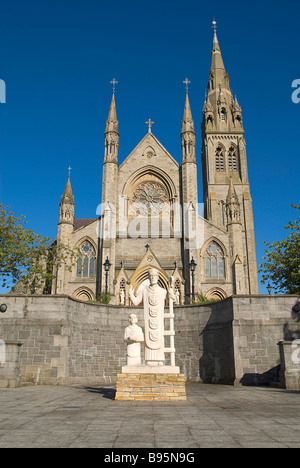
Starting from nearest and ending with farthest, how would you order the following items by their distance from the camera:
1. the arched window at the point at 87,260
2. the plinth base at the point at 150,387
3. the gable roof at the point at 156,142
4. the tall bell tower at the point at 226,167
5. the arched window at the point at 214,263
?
the plinth base at the point at 150,387
the arched window at the point at 214,263
the arched window at the point at 87,260
the gable roof at the point at 156,142
the tall bell tower at the point at 226,167

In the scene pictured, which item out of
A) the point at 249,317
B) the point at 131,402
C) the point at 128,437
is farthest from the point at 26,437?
the point at 249,317

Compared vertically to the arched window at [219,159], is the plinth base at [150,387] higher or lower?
lower

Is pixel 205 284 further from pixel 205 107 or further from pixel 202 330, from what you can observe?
pixel 205 107

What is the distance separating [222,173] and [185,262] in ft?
54.2

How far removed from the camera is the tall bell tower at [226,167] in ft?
119

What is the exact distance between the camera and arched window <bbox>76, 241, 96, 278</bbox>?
3158 centimetres

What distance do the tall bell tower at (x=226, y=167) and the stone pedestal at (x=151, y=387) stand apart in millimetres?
23405

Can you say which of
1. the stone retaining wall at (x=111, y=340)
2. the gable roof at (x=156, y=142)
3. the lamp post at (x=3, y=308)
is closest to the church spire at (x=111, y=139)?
the gable roof at (x=156, y=142)

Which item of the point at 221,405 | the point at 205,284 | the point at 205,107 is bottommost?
the point at 221,405

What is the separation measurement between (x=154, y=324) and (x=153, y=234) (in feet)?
73.6

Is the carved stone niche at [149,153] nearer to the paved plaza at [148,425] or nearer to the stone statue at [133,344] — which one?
the stone statue at [133,344]

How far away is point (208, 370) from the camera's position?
16.7 m

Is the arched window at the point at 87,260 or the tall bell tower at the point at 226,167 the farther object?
the tall bell tower at the point at 226,167

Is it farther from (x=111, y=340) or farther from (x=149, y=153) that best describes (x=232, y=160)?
(x=111, y=340)
